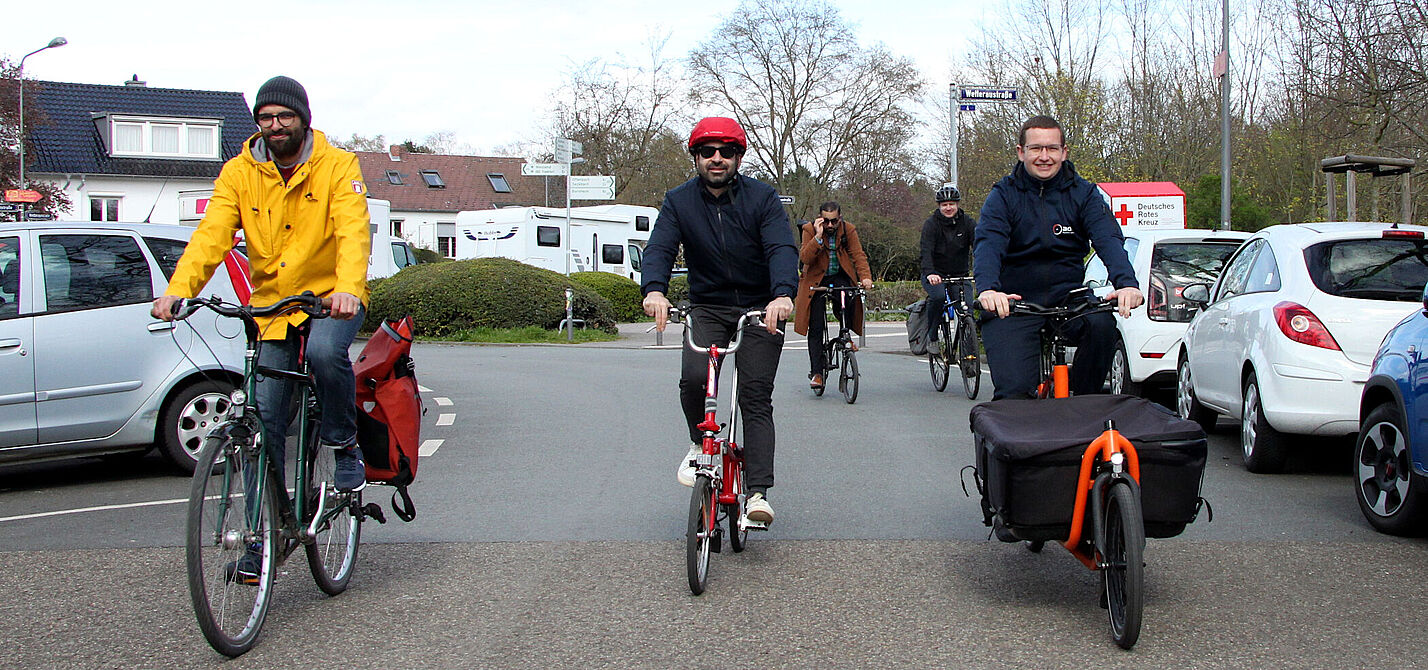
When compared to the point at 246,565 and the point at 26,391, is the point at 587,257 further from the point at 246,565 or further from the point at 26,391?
the point at 246,565

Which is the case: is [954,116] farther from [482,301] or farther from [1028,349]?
[1028,349]

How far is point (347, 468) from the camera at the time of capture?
16.3ft

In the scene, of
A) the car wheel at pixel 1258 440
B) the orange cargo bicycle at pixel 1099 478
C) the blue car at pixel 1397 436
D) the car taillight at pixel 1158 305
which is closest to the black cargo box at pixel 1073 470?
the orange cargo bicycle at pixel 1099 478

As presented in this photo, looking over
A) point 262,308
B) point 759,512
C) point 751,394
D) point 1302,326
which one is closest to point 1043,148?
Answer: point 751,394

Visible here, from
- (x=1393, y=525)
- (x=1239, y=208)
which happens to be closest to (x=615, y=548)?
(x=1393, y=525)

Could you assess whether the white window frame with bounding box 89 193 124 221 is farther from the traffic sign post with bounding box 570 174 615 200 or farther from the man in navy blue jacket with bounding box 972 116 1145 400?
the man in navy blue jacket with bounding box 972 116 1145 400

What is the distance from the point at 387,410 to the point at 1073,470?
2.55 m

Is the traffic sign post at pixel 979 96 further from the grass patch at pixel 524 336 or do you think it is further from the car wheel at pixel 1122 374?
the car wheel at pixel 1122 374

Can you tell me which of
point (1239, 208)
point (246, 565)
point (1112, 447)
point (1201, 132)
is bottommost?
point (246, 565)

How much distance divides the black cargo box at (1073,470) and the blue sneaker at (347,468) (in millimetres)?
2339

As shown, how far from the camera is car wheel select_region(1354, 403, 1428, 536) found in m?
5.69

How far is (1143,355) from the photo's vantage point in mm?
10539

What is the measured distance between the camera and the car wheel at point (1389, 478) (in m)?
5.69

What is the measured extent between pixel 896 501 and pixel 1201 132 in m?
27.5
